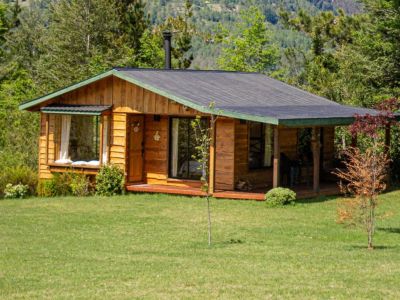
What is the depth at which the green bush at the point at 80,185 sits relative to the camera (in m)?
23.0

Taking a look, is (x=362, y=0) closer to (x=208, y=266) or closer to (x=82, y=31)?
(x=82, y=31)

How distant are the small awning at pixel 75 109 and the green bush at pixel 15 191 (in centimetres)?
250

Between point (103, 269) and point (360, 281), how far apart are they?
3743 mm

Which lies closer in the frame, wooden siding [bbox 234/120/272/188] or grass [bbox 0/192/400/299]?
grass [bbox 0/192/400/299]

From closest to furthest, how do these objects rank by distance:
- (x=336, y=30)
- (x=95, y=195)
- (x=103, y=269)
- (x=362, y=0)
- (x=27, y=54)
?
(x=103, y=269) < (x=95, y=195) < (x=362, y=0) < (x=336, y=30) < (x=27, y=54)

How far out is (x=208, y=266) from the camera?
1176cm

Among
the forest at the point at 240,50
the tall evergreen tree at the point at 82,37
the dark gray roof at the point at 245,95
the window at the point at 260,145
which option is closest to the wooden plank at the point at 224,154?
the dark gray roof at the point at 245,95

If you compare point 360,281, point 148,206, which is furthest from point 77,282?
point 148,206

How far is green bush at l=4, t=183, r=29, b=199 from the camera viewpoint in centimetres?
2281

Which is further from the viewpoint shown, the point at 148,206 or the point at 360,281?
the point at 148,206

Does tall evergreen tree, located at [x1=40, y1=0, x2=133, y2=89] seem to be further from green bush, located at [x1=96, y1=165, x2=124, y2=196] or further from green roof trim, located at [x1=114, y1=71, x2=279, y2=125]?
green roof trim, located at [x1=114, y1=71, x2=279, y2=125]

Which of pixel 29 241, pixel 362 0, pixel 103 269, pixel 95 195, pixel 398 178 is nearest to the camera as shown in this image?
pixel 103 269

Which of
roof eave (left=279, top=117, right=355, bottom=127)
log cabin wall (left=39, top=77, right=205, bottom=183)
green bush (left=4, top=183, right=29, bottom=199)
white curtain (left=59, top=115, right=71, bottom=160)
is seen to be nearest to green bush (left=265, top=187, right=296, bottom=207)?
roof eave (left=279, top=117, right=355, bottom=127)

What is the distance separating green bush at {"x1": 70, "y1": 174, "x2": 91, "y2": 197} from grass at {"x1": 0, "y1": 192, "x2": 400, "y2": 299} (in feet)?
6.35
